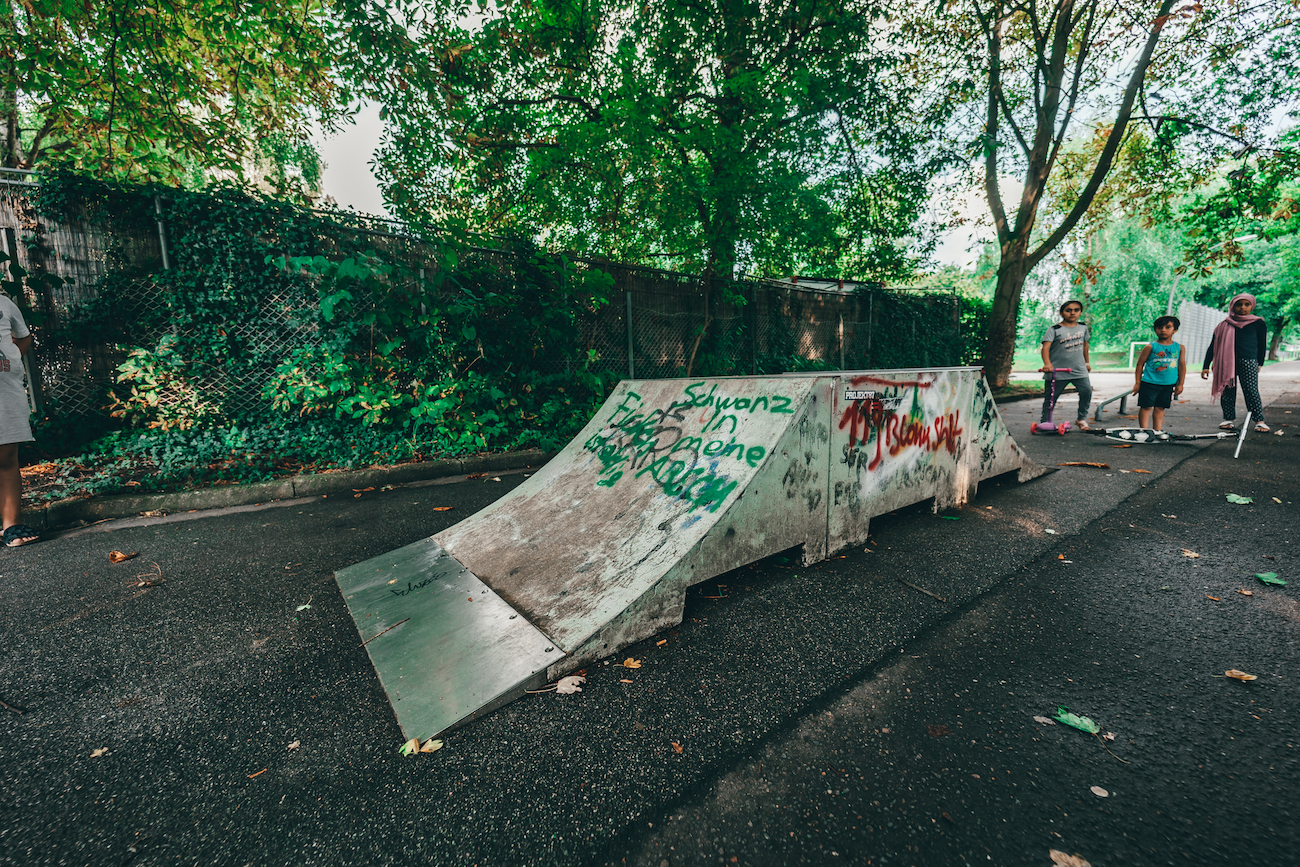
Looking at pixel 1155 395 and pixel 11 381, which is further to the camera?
pixel 1155 395

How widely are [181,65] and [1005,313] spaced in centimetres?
1736

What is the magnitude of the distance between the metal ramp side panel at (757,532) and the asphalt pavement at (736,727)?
0.38 feet

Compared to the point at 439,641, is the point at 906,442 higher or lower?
higher

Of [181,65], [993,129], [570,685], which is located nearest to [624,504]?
[570,685]

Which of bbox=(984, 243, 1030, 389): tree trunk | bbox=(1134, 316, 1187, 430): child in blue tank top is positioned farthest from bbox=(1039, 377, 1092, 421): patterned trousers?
bbox=(984, 243, 1030, 389): tree trunk

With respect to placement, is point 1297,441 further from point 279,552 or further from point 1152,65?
point 279,552

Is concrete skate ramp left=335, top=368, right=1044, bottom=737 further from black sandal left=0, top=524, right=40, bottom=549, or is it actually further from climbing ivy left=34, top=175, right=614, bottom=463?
black sandal left=0, top=524, right=40, bottom=549

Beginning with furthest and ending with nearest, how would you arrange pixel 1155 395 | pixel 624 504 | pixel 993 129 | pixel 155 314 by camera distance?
pixel 993 129
pixel 1155 395
pixel 155 314
pixel 624 504

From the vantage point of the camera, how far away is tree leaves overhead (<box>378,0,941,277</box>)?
25.4 feet

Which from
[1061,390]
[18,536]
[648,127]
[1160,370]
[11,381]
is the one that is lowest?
[18,536]

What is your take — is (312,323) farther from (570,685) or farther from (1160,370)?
(1160,370)

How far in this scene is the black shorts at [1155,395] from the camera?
6.55 metres

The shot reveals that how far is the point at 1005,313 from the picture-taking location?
40.4ft

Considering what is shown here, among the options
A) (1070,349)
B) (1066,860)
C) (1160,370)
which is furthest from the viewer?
(1070,349)
